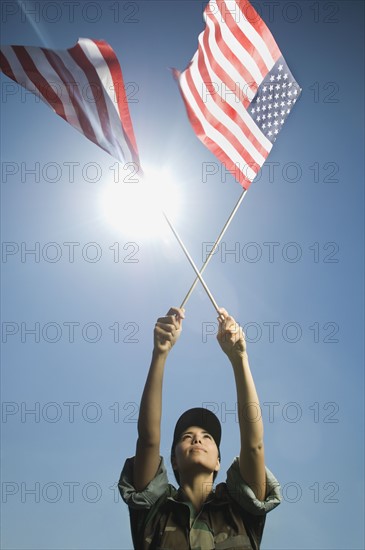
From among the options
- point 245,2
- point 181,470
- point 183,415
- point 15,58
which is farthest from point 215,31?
point 181,470

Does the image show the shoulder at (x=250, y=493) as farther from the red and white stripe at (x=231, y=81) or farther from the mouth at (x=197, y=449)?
the red and white stripe at (x=231, y=81)

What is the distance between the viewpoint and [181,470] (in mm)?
4559

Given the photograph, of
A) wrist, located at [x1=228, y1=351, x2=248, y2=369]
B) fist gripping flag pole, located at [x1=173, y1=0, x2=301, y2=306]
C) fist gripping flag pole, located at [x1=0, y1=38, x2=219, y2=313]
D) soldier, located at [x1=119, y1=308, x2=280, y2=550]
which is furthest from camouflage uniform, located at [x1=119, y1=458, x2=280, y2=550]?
fist gripping flag pole, located at [x1=0, y1=38, x2=219, y2=313]

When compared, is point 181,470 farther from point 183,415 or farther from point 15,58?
point 15,58

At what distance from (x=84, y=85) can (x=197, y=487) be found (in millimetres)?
3810

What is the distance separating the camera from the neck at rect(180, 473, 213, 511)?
4469mm

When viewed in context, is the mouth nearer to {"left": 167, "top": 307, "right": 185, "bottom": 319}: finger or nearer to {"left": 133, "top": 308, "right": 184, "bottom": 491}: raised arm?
{"left": 133, "top": 308, "right": 184, "bottom": 491}: raised arm

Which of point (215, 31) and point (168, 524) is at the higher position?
point (215, 31)

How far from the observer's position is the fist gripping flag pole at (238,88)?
20.5 ft

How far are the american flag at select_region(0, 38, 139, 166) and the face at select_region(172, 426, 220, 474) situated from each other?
2.63m

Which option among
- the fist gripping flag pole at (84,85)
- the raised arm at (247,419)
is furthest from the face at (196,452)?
the fist gripping flag pole at (84,85)

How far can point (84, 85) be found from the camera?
244 inches

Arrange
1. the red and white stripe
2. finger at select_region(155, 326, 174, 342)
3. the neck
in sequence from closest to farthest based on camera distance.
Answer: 1. the neck
2. finger at select_region(155, 326, 174, 342)
3. the red and white stripe

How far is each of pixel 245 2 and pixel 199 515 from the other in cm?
499
